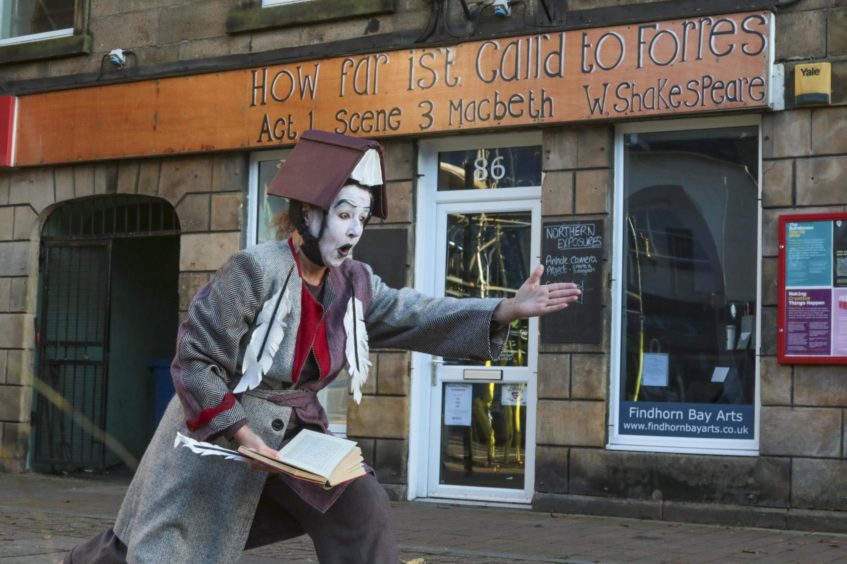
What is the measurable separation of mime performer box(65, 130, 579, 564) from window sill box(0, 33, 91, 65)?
9370mm

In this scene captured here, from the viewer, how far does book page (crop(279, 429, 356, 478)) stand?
3.74m

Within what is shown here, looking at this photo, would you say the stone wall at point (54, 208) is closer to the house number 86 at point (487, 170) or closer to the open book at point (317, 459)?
the house number 86 at point (487, 170)

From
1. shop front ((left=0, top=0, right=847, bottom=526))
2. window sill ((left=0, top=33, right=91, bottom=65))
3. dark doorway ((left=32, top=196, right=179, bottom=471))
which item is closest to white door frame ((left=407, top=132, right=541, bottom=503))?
shop front ((left=0, top=0, right=847, bottom=526))

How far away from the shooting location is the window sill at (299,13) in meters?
11.2

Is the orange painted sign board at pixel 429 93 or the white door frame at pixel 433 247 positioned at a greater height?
the orange painted sign board at pixel 429 93

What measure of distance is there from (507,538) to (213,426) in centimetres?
499

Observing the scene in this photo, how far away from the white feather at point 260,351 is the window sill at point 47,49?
9.65 m

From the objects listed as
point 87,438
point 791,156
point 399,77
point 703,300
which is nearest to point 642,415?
point 703,300

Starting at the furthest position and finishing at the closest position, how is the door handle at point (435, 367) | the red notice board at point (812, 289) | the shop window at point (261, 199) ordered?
the shop window at point (261, 199) < the door handle at point (435, 367) < the red notice board at point (812, 289)

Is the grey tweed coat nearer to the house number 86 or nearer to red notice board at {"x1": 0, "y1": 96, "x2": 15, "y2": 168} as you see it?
the house number 86

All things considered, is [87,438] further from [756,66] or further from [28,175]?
[756,66]

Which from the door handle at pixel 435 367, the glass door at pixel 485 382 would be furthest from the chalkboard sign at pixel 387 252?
the door handle at pixel 435 367

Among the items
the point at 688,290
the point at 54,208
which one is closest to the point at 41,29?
the point at 54,208

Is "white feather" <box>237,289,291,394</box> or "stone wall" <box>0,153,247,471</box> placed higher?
"stone wall" <box>0,153,247,471</box>
